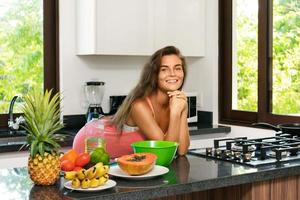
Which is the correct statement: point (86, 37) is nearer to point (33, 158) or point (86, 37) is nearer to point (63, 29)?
point (63, 29)

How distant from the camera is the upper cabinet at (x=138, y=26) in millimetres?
3527

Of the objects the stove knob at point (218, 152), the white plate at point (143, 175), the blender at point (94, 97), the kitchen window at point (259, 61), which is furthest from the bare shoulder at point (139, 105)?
the kitchen window at point (259, 61)

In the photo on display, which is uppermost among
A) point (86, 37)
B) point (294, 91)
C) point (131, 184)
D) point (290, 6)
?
point (290, 6)

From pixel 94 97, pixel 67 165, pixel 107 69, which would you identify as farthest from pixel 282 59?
pixel 67 165

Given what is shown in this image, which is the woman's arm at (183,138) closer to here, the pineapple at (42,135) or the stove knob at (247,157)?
the stove knob at (247,157)

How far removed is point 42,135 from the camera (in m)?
1.62

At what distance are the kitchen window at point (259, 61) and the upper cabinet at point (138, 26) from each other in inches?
10.9

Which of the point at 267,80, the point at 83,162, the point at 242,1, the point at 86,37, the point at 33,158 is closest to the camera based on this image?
the point at 33,158

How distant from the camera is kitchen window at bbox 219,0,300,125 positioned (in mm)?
3629

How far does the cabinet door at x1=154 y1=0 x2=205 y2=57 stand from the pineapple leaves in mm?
2327

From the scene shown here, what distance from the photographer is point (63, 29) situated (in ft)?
11.9

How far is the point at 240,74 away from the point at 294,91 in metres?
0.64

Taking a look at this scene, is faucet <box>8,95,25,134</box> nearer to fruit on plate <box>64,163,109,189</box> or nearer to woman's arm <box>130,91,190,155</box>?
woman's arm <box>130,91,190,155</box>

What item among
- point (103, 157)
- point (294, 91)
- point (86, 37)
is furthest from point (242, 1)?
point (103, 157)
